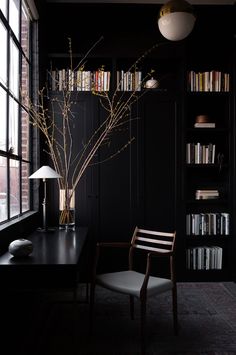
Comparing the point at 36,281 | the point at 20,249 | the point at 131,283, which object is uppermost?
the point at 20,249

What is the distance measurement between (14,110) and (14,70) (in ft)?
1.15

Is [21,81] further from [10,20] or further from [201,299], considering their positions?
[201,299]

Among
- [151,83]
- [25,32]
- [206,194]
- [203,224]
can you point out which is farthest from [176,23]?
[203,224]

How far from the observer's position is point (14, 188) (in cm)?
299

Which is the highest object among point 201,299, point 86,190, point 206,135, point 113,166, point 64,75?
point 64,75

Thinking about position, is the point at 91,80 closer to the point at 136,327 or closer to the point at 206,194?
the point at 206,194

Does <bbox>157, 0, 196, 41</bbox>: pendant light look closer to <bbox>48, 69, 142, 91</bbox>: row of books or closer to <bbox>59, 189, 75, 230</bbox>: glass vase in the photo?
<bbox>48, 69, 142, 91</bbox>: row of books

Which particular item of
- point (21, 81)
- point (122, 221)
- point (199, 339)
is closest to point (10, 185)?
point (21, 81)

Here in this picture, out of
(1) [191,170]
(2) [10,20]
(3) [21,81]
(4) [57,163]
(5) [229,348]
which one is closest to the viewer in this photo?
(5) [229,348]

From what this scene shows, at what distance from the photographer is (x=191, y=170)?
429 cm

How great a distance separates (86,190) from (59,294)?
1.16 meters

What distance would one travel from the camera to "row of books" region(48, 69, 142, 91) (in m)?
3.94

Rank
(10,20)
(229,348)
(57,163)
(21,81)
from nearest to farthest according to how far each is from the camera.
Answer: (229,348), (10,20), (21,81), (57,163)

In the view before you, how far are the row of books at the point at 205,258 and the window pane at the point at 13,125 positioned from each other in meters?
2.33
